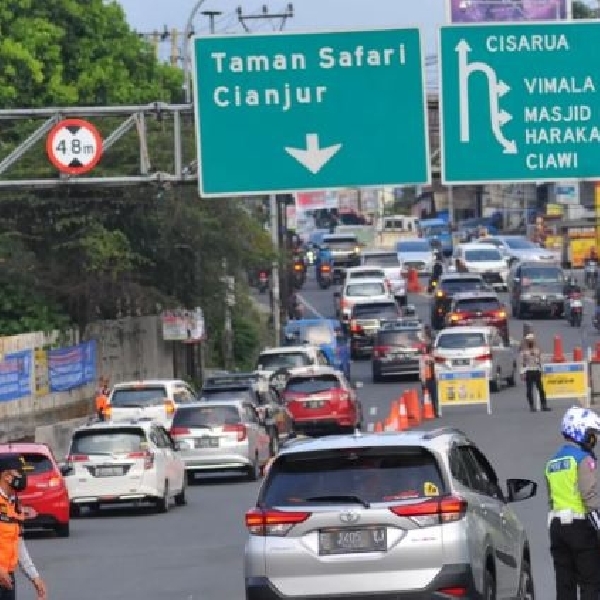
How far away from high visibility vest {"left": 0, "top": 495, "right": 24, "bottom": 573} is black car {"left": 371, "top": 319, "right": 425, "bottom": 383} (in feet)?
140

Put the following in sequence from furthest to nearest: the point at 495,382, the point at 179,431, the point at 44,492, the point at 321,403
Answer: the point at 495,382, the point at 321,403, the point at 179,431, the point at 44,492

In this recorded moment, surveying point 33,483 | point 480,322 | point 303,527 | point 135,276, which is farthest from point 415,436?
point 480,322

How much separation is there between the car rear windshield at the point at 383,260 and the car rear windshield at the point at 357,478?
71.0 metres

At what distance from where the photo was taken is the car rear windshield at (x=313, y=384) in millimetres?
45594

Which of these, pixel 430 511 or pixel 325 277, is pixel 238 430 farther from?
pixel 325 277

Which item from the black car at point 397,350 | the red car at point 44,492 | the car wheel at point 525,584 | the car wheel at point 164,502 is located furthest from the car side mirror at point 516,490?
the black car at point 397,350

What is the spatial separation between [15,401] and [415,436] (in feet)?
104

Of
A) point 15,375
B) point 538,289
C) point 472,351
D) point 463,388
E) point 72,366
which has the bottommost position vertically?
point 463,388

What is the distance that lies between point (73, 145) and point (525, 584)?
1780cm

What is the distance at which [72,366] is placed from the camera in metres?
51.3

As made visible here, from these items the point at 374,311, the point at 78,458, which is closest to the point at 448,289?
the point at 374,311

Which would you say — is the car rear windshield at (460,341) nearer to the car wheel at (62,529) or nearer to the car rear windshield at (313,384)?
the car rear windshield at (313,384)

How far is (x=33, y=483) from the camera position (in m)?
28.5

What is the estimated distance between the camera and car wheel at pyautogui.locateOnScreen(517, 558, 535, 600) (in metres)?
15.6
